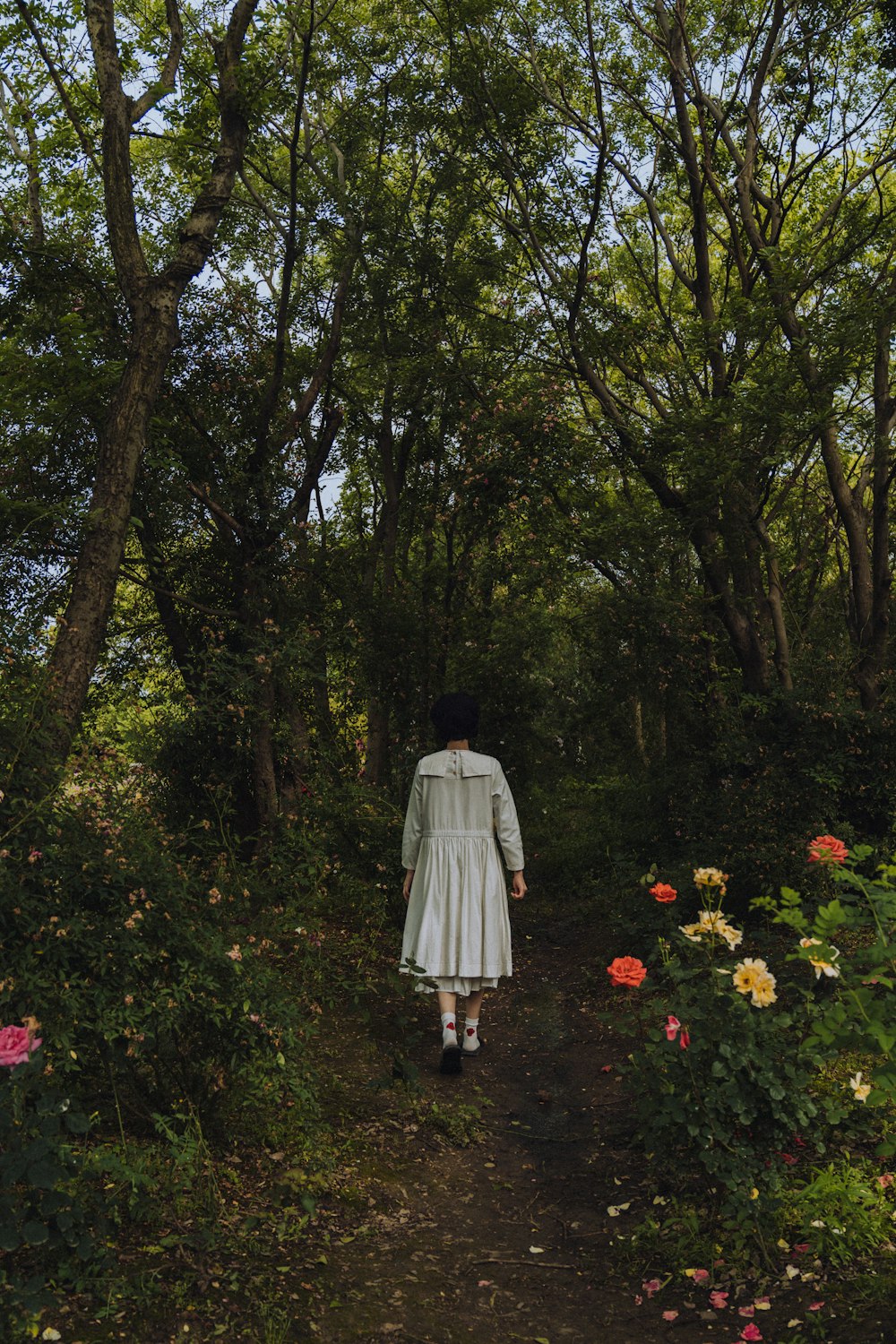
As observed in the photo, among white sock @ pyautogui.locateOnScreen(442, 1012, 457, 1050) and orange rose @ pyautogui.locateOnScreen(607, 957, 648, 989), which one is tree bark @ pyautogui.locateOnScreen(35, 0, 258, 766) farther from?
orange rose @ pyautogui.locateOnScreen(607, 957, 648, 989)

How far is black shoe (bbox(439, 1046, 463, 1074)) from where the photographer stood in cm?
573

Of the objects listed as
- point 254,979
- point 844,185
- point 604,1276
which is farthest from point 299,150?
point 604,1276

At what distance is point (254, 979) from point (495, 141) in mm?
8582

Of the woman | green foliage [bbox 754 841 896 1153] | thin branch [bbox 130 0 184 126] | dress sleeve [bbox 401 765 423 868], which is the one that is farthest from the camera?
thin branch [bbox 130 0 184 126]

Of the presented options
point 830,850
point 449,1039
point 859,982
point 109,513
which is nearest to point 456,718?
point 449,1039

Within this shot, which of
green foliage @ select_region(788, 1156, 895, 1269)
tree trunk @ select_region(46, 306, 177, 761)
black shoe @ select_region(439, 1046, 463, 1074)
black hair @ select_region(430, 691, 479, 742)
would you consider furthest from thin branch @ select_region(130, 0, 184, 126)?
green foliage @ select_region(788, 1156, 895, 1269)

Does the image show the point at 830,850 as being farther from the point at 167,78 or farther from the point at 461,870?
the point at 167,78

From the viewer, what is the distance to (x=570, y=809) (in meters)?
13.7

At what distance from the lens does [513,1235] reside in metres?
4.08

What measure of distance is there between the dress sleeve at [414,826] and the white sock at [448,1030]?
0.85 m

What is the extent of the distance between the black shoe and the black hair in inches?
64.7

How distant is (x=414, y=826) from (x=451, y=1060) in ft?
4.15

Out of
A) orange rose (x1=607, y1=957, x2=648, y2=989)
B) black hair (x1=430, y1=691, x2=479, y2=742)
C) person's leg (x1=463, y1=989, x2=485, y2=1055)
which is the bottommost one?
person's leg (x1=463, y1=989, x2=485, y2=1055)

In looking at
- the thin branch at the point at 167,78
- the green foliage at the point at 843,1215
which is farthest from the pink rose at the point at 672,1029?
the thin branch at the point at 167,78
